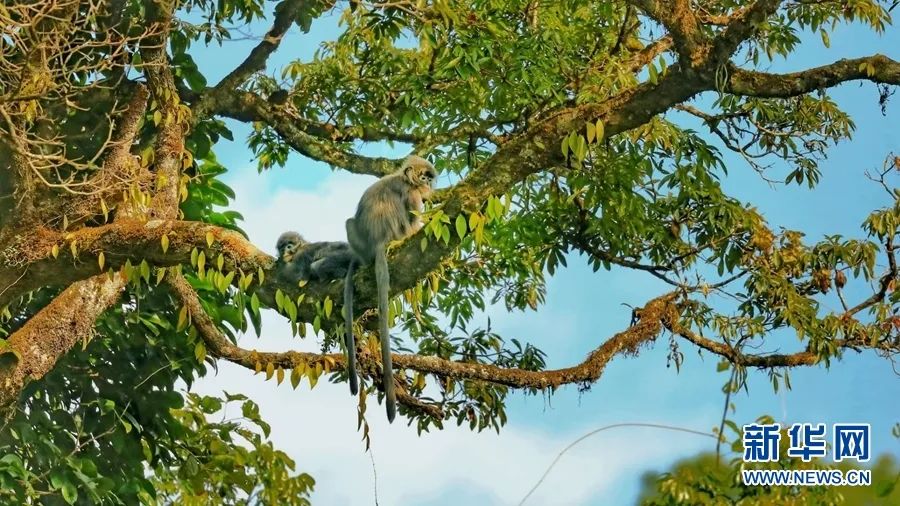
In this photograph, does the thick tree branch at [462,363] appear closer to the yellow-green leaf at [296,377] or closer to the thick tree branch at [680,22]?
the yellow-green leaf at [296,377]

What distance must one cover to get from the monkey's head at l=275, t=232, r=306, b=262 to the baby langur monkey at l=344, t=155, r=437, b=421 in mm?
218

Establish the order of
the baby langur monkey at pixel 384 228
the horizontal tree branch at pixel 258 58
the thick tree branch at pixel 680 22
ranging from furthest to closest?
the horizontal tree branch at pixel 258 58 → the baby langur monkey at pixel 384 228 → the thick tree branch at pixel 680 22

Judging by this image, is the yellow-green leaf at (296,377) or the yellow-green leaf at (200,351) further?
the yellow-green leaf at (200,351)

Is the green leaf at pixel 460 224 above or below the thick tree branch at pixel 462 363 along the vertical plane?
above

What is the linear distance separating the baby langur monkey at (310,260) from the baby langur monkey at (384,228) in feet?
0.24

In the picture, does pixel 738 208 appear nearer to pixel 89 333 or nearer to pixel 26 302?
pixel 89 333

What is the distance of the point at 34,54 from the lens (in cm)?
493

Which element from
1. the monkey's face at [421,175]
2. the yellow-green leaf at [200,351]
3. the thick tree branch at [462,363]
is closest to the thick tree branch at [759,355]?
the thick tree branch at [462,363]

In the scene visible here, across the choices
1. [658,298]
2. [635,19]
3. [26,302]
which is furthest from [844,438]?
[26,302]

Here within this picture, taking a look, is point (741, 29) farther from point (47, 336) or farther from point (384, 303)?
point (47, 336)

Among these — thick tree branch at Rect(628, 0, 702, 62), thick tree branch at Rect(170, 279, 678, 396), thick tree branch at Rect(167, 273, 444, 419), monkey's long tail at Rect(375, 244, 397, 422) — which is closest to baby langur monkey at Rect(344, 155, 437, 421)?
monkey's long tail at Rect(375, 244, 397, 422)

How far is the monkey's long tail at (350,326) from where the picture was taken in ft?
14.8

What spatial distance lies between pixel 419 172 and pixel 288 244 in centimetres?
70

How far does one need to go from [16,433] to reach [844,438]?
3.96m
